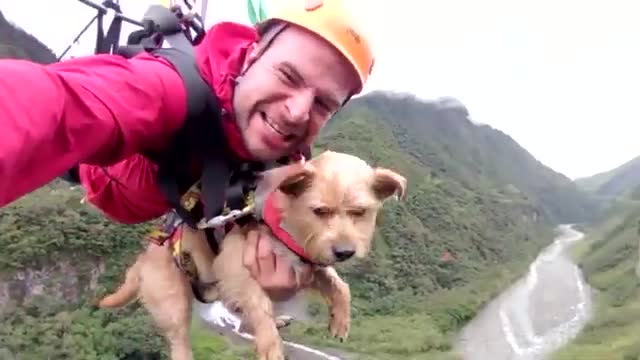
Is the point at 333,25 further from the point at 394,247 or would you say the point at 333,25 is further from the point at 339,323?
the point at 394,247

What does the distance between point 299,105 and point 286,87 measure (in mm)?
31

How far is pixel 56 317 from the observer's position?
20891 millimetres

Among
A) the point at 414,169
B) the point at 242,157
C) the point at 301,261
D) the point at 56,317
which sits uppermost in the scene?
the point at 242,157

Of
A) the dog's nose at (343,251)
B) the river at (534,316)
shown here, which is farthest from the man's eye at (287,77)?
the river at (534,316)

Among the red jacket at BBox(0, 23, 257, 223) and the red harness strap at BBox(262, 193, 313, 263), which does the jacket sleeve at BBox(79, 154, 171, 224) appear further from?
the red harness strap at BBox(262, 193, 313, 263)

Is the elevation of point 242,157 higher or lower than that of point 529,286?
higher

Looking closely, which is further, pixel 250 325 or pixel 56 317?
pixel 56 317

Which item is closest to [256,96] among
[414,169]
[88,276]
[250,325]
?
[250,325]

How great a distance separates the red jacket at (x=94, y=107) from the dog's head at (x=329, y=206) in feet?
0.29

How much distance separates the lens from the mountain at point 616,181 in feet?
195

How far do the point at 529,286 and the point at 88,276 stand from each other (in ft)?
68.5

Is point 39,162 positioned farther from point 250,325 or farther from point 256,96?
point 250,325

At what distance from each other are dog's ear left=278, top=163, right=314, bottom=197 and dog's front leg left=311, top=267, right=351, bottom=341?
0.21m

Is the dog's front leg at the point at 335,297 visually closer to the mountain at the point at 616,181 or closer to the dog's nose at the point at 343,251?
the dog's nose at the point at 343,251
